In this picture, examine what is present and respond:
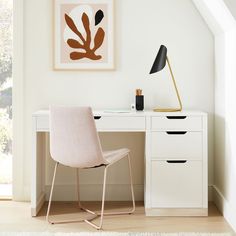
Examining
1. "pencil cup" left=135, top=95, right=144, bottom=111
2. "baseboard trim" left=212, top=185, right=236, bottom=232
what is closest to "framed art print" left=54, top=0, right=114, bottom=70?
"pencil cup" left=135, top=95, right=144, bottom=111

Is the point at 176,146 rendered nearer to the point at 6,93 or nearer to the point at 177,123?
the point at 177,123

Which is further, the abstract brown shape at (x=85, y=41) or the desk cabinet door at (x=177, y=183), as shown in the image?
the abstract brown shape at (x=85, y=41)

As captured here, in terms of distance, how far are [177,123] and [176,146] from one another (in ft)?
0.58

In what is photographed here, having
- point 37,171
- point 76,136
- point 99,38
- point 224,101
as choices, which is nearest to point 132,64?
point 99,38

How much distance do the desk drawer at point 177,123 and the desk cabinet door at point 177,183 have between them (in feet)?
0.89

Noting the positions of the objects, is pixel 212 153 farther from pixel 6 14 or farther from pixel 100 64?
pixel 6 14

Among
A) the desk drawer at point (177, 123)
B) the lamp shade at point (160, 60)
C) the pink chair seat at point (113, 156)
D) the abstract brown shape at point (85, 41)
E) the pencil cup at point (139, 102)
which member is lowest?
the pink chair seat at point (113, 156)

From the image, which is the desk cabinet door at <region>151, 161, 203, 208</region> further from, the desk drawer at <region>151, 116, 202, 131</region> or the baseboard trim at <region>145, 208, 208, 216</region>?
the desk drawer at <region>151, 116, 202, 131</region>

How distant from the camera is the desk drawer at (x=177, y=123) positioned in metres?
3.57

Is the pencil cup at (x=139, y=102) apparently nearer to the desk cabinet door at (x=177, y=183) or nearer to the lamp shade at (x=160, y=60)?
the lamp shade at (x=160, y=60)

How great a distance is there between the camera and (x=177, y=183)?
359 cm

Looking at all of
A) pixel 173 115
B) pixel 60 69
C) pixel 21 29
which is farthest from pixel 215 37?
pixel 21 29

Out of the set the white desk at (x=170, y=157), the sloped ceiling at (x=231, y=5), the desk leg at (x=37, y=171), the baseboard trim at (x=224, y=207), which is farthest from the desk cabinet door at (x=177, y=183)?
the sloped ceiling at (x=231, y=5)

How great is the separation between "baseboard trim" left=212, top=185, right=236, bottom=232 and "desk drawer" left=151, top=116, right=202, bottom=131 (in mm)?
592
